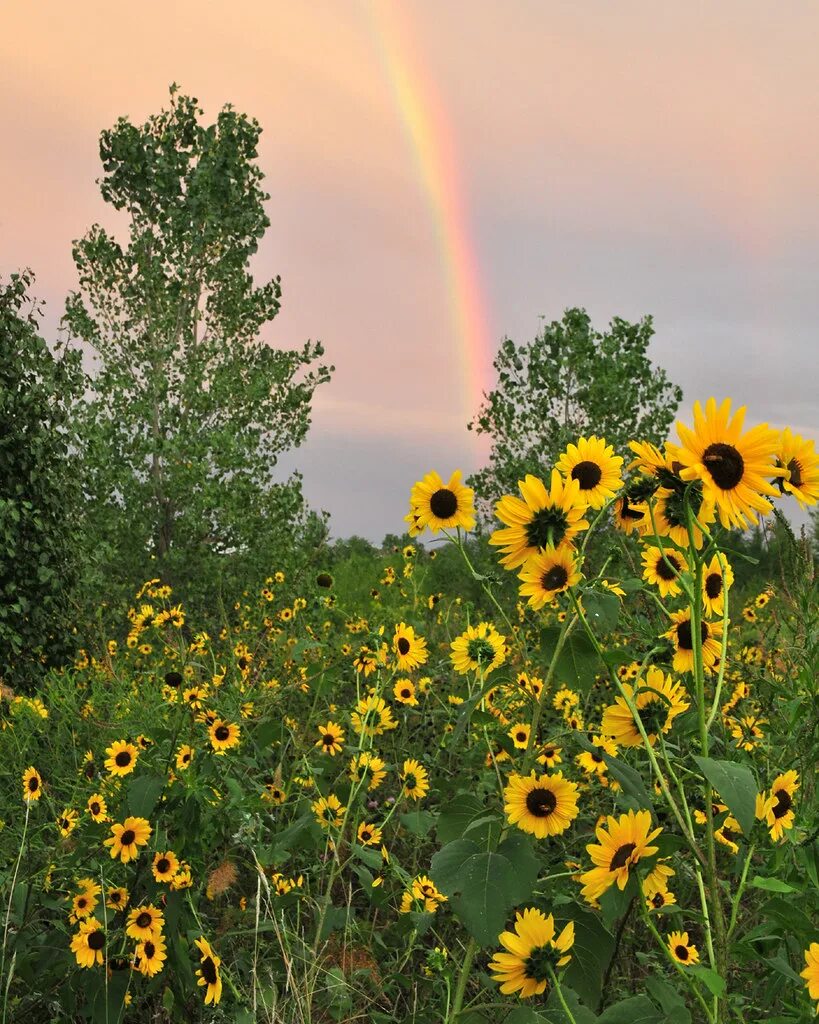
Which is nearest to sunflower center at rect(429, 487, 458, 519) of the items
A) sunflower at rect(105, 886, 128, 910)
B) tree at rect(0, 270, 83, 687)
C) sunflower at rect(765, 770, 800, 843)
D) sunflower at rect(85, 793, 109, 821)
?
sunflower at rect(765, 770, 800, 843)

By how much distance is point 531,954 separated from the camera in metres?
1.76

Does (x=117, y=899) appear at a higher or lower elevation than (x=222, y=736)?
lower

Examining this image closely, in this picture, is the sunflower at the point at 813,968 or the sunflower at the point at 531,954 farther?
the sunflower at the point at 531,954

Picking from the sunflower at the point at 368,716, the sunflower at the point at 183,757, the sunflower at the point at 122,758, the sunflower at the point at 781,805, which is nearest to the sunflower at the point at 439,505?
the sunflower at the point at 781,805

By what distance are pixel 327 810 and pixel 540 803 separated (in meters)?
1.38

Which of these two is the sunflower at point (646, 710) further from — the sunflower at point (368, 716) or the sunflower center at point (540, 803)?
the sunflower at point (368, 716)

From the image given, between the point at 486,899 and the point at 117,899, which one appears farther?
the point at 117,899

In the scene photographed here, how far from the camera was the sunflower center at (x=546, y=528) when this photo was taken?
5.85ft

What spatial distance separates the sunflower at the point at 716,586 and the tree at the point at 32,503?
521cm

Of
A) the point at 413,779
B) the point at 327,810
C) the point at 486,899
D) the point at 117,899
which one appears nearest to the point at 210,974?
the point at 117,899

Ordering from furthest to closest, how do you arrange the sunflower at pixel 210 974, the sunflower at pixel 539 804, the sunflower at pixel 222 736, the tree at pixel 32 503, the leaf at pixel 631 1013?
the tree at pixel 32 503 → the sunflower at pixel 222 736 → the sunflower at pixel 210 974 → the sunflower at pixel 539 804 → the leaf at pixel 631 1013

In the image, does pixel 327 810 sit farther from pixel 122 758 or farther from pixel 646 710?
pixel 646 710

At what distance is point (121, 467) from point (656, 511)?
299 inches

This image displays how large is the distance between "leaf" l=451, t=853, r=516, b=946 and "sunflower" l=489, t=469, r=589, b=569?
0.56 m
